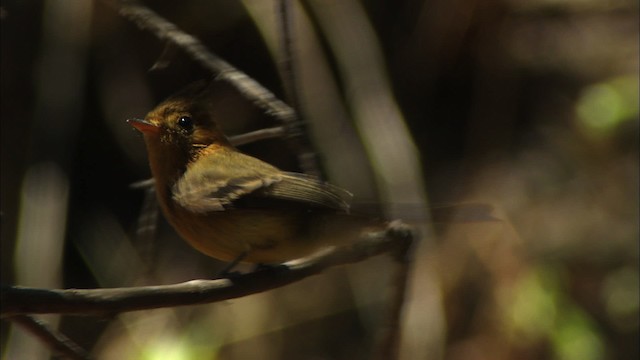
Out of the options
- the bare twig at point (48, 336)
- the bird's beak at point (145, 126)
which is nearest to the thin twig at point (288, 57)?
the bare twig at point (48, 336)

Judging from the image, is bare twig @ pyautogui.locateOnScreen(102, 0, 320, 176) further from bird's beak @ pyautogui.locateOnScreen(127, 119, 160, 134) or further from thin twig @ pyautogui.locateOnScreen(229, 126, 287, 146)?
bird's beak @ pyautogui.locateOnScreen(127, 119, 160, 134)

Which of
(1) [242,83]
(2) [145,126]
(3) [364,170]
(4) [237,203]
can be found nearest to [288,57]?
(1) [242,83]

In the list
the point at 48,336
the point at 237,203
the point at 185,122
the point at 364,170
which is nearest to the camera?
the point at 48,336

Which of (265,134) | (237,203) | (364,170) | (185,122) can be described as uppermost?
A: (185,122)

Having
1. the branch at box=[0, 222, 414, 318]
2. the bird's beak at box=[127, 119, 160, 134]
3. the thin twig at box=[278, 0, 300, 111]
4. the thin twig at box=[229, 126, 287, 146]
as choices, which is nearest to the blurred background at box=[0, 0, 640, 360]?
the bird's beak at box=[127, 119, 160, 134]

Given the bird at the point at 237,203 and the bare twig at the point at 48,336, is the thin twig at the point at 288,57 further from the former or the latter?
the bare twig at the point at 48,336

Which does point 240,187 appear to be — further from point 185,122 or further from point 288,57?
point 288,57
